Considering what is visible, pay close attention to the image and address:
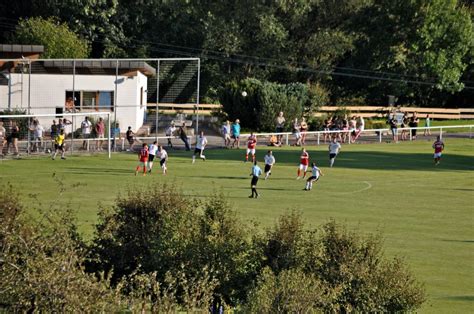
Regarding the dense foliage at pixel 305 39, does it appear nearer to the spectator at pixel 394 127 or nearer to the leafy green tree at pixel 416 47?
the leafy green tree at pixel 416 47

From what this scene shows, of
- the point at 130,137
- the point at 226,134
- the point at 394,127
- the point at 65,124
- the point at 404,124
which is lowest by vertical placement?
the point at 130,137

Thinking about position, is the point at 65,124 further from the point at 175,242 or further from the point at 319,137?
the point at 175,242

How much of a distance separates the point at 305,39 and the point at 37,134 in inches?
1385

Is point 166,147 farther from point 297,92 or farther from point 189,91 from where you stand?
point 189,91

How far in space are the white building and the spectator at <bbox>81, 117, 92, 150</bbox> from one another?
2766mm

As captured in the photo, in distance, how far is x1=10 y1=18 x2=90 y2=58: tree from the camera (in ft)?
236

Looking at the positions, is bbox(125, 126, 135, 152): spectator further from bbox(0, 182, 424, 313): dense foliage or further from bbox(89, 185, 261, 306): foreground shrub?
bbox(0, 182, 424, 313): dense foliage

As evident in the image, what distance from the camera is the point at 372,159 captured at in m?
57.9

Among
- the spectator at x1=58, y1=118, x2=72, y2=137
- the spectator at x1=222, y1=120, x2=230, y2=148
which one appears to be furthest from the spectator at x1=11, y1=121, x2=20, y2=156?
the spectator at x1=222, y1=120, x2=230, y2=148

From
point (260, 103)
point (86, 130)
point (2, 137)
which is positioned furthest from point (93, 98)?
point (2, 137)

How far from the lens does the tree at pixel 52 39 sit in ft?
236

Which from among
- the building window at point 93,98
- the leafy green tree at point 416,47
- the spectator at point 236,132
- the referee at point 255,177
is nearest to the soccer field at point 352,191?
the referee at point 255,177

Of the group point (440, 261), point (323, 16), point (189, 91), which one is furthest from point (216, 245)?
point (323, 16)

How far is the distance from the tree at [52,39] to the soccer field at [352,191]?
58.0ft
